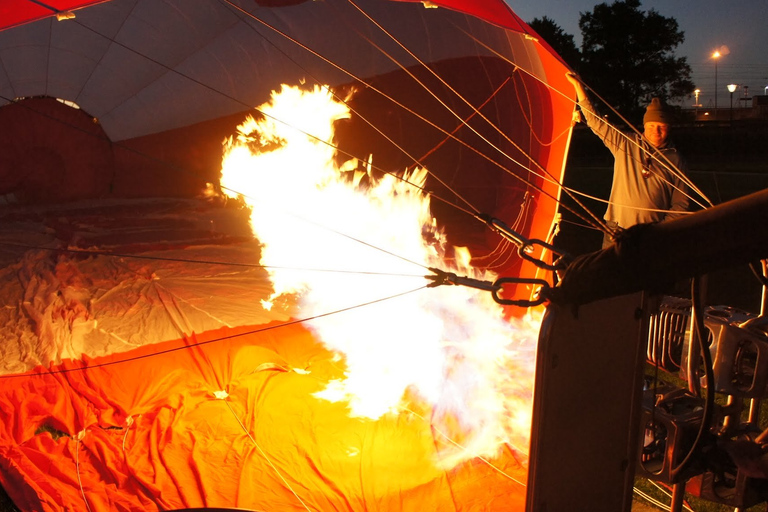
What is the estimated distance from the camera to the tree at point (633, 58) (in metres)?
22.3

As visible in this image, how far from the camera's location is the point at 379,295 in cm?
343

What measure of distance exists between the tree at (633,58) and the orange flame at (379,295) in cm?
1935

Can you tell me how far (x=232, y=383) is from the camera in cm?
289

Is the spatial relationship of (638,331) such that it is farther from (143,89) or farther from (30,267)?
(143,89)

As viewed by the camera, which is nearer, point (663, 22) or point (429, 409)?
point (429, 409)

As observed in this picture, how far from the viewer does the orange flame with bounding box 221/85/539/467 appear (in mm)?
2602

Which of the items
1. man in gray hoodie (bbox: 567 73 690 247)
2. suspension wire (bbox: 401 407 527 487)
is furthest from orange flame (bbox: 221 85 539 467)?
man in gray hoodie (bbox: 567 73 690 247)

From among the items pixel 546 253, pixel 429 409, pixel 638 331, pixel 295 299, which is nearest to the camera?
pixel 638 331

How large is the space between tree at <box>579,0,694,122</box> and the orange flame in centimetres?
1935

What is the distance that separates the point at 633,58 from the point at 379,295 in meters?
22.4

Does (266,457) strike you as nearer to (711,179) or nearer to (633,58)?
(711,179)

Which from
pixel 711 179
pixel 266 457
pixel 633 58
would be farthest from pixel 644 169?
pixel 633 58

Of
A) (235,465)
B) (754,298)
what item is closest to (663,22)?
(754,298)

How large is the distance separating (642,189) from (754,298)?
1966mm
